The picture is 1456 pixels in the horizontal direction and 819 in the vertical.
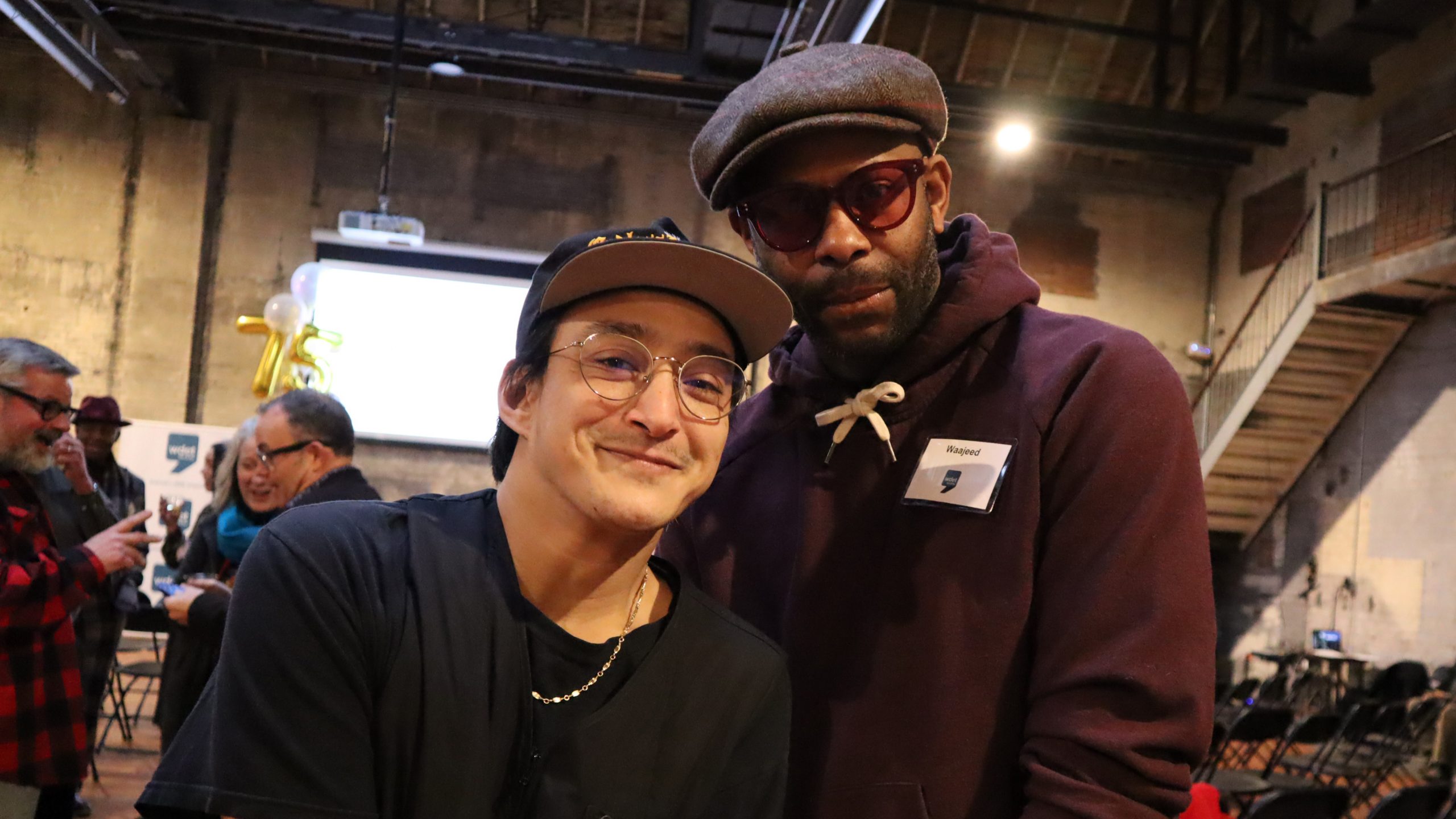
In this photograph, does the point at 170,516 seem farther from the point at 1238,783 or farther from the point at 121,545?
the point at 1238,783

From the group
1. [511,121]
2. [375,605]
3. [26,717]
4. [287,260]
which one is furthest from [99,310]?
[375,605]

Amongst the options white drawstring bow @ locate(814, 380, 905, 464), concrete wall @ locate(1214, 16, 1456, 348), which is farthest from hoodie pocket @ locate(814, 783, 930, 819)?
concrete wall @ locate(1214, 16, 1456, 348)

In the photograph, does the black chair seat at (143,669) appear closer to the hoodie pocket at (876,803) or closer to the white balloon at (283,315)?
the white balloon at (283,315)

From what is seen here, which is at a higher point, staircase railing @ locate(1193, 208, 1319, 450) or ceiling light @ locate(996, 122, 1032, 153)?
ceiling light @ locate(996, 122, 1032, 153)

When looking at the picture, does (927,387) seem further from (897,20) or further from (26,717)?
(897,20)

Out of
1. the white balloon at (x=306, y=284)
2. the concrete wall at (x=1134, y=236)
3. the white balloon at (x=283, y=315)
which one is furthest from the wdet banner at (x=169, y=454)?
the concrete wall at (x=1134, y=236)

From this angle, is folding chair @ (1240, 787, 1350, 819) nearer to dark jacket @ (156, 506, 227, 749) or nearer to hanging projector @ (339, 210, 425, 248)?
dark jacket @ (156, 506, 227, 749)

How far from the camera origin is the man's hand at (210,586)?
Answer: 3.52 metres

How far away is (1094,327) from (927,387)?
265 mm

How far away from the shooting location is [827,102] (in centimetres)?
154

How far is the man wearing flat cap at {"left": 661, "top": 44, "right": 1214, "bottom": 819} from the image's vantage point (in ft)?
4.26

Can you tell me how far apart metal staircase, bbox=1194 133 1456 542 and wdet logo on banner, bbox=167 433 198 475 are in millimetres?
10497

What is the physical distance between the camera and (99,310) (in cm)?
1158

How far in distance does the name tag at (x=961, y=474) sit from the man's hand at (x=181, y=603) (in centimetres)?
280
